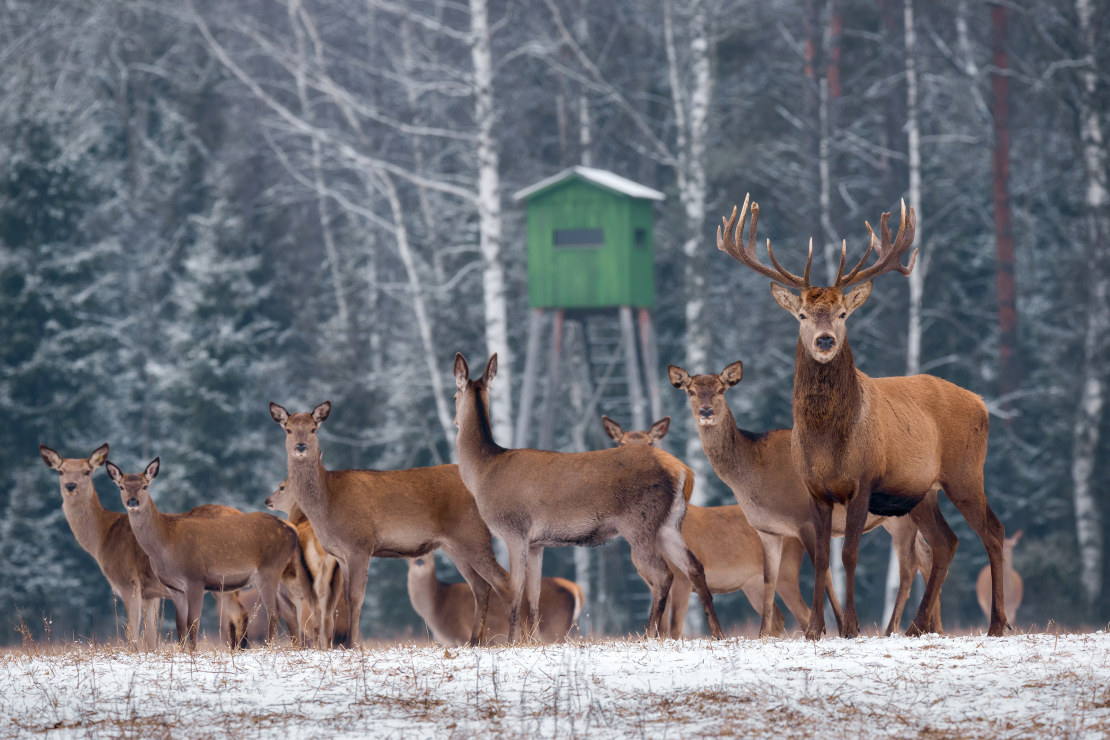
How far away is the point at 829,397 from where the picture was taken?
871 centimetres

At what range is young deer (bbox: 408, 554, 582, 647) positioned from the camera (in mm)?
13234

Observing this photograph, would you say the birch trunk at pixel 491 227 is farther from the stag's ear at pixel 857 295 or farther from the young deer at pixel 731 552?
the stag's ear at pixel 857 295

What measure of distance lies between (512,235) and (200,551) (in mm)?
19075

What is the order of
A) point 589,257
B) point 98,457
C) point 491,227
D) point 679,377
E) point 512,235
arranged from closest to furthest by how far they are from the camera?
1. point 679,377
2. point 98,457
3. point 491,227
4. point 589,257
5. point 512,235

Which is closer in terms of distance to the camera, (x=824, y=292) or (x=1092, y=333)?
(x=824, y=292)

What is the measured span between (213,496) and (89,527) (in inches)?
630

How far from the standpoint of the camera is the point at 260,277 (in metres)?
30.3

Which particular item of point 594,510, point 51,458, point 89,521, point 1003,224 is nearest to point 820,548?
point 594,510

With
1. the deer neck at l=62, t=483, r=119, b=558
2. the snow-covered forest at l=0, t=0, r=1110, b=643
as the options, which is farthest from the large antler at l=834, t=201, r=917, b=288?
the snow-covered forest at l=0, t=0, r=1110, b=643

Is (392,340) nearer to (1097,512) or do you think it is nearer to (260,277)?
(260,277)

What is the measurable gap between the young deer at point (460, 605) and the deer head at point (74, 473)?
300cm

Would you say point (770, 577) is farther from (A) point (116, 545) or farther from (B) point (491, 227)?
(B) point (491, 227)

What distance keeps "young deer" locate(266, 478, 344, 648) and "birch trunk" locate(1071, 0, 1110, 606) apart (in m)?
15.1

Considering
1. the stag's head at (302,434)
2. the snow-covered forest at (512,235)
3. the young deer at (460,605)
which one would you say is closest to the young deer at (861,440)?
the stag's head at (302,434)
